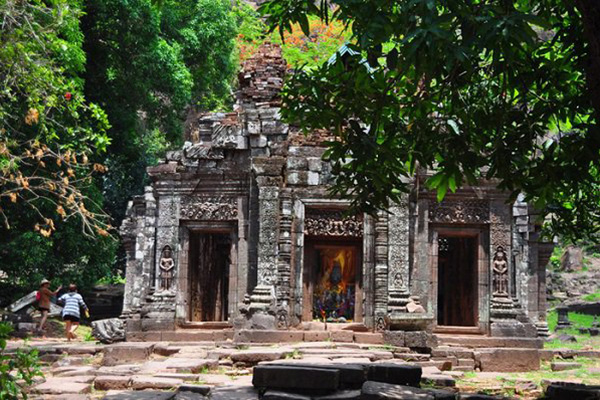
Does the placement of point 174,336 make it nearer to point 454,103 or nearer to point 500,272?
point 500,272

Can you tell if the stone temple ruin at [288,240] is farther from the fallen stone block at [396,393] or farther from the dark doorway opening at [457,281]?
the fallen stone block at [396,393]

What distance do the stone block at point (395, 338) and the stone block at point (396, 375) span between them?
4641 mm

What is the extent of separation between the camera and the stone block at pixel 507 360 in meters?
13.5

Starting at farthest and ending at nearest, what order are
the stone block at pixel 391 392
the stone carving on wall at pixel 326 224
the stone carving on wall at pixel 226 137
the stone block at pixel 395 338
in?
the stone carving on wall at pixel 226 137 → the stone carving on wall at pixel 326 224 → the stone block at pixel 395 338 → the stone block at pixel 391 392

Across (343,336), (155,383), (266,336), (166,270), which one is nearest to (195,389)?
(155,383)

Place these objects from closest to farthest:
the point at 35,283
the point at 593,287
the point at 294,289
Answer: the point at 294,289, the point at 35,283, the point at 593,287

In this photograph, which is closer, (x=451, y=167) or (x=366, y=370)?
(x=451, y=167)

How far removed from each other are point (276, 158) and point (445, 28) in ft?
32.2

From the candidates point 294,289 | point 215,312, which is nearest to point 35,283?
point 215,312

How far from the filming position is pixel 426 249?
1550cm

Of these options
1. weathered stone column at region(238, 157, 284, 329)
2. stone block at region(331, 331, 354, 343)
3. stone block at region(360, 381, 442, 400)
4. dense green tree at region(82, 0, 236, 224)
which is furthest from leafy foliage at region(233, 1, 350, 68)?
stone block at region(360, 381, 442, 400)

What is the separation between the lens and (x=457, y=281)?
18.6m

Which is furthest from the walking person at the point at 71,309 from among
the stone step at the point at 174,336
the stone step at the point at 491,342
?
the stone step at the point at 491,342

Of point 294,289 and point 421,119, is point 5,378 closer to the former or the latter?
point 421,119
